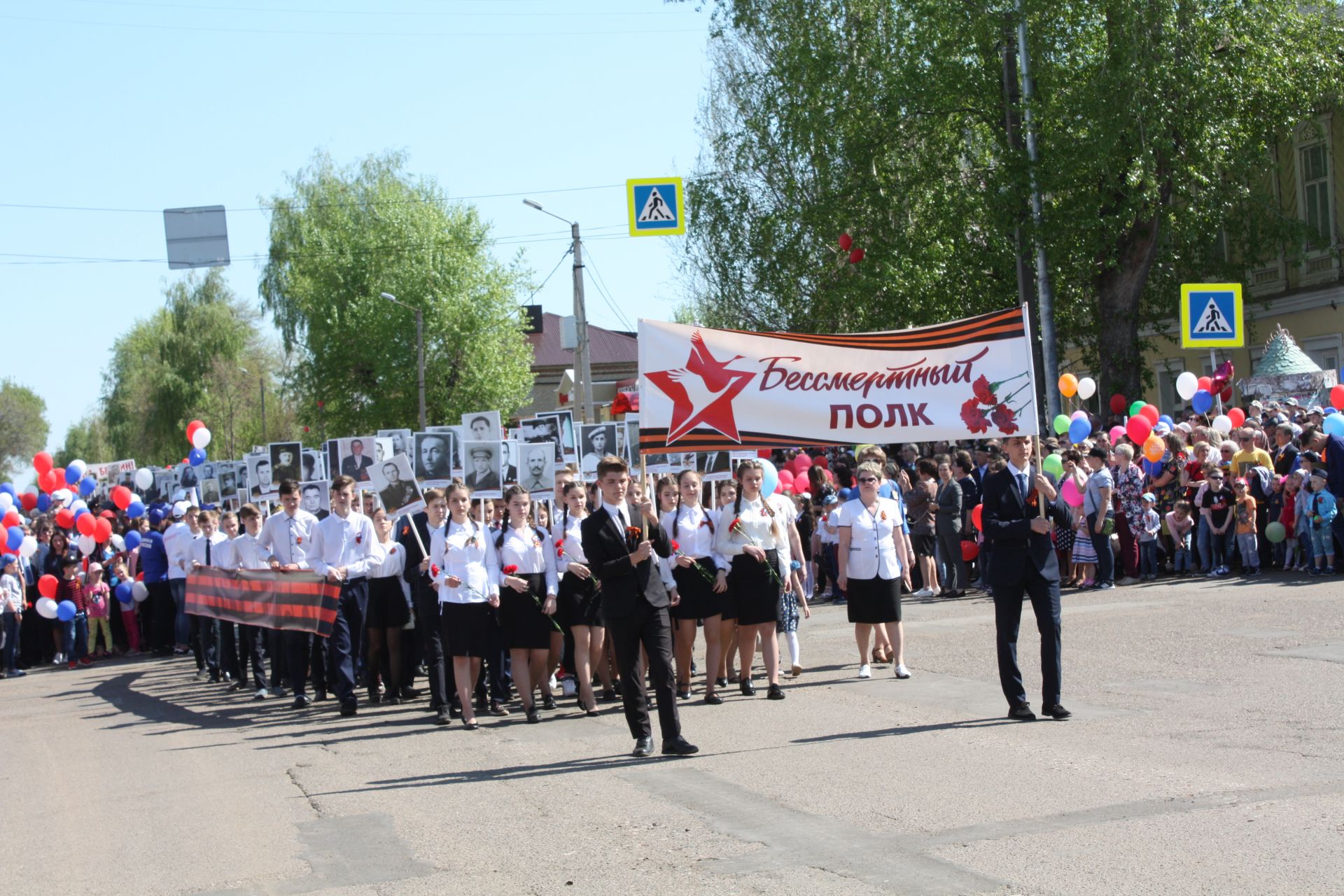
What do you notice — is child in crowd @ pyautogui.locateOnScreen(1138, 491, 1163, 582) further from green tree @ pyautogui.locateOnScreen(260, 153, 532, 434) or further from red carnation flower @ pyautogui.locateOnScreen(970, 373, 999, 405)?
green tree @ pyautogui.locateOnScreen(260, 153, 532, 434)

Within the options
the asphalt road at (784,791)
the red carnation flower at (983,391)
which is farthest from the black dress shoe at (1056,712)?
the red carnation flower at (983,391)

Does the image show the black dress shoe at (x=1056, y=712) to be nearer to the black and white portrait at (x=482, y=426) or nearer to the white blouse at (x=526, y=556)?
the white blouse at (x=526, y=556)

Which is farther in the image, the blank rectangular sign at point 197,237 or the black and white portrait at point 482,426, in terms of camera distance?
the blank rectangular sign at point 197,237

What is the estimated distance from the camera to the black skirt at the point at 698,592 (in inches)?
484

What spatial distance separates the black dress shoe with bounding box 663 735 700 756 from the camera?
9422 mm

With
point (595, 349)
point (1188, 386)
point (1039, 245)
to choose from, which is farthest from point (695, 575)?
point (595, 349)

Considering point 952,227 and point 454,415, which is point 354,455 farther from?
point 454,415

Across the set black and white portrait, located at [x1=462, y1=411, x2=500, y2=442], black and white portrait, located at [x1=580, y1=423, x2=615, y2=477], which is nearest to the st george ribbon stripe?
black and white portrait, located at [x1=462, y1=411, x2=500, y2=442]

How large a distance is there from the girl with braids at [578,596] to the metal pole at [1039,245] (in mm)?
15988

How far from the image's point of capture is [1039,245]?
26.9m

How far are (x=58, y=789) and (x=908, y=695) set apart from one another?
6354mm

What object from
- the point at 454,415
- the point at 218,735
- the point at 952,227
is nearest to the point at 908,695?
the point at 218,735

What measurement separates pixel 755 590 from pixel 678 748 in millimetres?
2755

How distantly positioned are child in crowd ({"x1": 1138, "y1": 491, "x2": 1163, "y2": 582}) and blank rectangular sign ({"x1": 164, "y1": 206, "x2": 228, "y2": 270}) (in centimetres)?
1356
